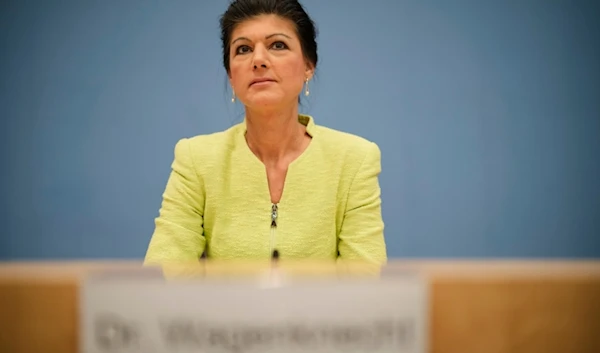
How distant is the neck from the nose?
0.28 ft

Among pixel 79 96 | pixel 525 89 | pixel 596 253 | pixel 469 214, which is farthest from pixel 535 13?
pixel 79 96

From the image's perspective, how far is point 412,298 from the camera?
0.81 feet

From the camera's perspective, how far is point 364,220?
750 millimetres

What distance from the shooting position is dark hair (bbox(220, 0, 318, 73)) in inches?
32.6

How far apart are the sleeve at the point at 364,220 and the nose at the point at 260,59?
229mm

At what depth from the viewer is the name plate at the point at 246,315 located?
9.5 inches

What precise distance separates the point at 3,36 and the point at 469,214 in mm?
1667

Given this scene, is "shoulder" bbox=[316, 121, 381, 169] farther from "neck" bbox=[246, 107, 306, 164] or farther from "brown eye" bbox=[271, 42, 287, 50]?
"brown eye" bbox=[271, 42, 287, 50]

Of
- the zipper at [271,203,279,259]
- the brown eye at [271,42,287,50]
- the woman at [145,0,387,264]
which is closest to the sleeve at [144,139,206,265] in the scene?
the woman at [145,0,387,264]

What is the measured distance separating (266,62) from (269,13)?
0.11m

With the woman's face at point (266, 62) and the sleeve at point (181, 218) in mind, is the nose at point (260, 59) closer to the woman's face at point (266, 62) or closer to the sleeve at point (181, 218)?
the woman's face at point (266, 62)

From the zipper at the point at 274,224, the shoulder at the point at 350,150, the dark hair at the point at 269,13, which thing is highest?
the dark hair at the point at 269,13

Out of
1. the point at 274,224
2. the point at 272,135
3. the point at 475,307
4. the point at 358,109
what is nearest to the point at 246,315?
the point at 475,307

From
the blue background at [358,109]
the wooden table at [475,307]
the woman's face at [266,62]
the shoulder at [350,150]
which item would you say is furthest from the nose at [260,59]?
the blue background at [358,109]
